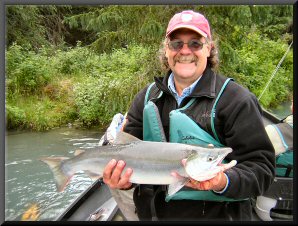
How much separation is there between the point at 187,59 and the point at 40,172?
6235 millimetres

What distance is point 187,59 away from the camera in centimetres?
265

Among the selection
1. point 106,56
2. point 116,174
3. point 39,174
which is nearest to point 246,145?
point 116,174

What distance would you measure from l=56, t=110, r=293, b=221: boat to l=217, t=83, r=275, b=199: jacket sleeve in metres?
0.72

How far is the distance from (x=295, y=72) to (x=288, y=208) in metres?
1.22

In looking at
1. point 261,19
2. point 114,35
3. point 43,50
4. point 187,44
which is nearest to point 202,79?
point 187,44

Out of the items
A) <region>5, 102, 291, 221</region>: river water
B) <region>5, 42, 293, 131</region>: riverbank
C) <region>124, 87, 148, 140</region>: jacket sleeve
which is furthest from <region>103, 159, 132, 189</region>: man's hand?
<region>5, 42, 293, 131</region>: riverbank

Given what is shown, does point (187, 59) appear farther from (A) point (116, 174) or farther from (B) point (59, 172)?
(B) point (59, 172)

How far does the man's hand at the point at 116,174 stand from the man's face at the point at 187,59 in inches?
31.6

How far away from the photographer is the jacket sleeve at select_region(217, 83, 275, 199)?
2.33 metres

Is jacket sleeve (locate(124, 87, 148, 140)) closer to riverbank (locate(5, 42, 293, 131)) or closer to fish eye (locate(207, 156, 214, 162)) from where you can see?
fish eye (locate(207, 156, 214, 162))

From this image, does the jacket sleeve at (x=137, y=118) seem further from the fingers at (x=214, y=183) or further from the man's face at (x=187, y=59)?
the fingers at (x=214, y=183)

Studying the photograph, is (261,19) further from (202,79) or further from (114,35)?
(202,79)

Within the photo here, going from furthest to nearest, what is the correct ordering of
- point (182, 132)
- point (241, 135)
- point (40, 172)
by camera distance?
point (40, 172) < point (182, 132) < point (241, 135)

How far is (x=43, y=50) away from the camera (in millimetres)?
13211
